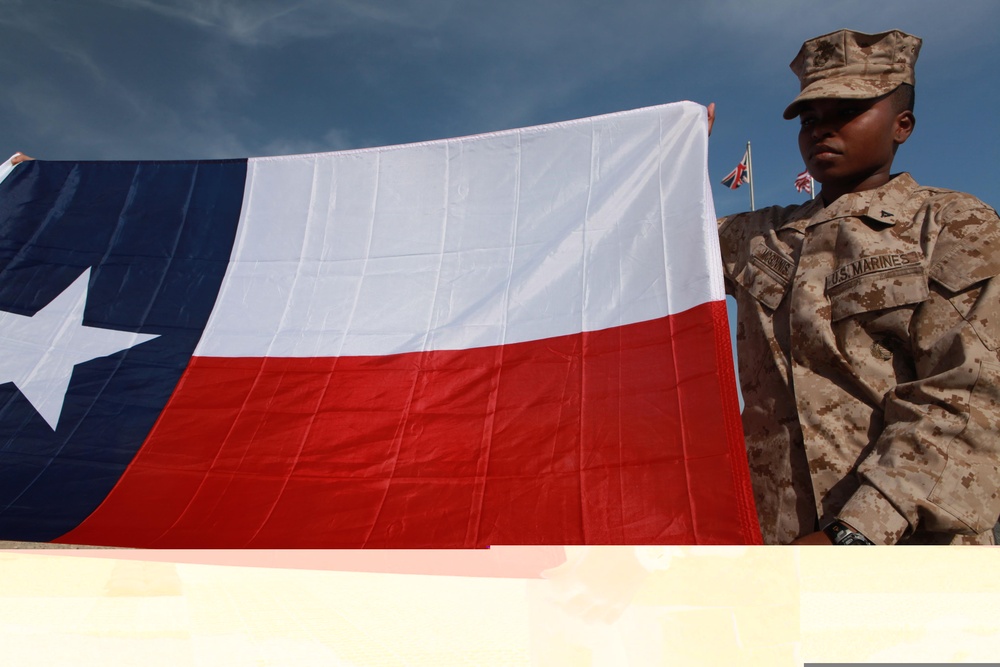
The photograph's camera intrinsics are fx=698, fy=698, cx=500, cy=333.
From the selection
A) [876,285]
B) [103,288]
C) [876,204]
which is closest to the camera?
[876,285]

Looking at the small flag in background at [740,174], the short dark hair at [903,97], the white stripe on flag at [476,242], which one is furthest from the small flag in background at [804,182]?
the short dark hair at [903,97]

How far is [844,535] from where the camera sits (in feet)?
3.11

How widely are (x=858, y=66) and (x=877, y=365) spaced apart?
0.57m

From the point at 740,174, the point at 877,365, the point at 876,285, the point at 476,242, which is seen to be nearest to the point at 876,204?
the point at 876,285

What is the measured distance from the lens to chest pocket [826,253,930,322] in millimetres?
1119

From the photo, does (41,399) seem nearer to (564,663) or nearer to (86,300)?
(86,300)

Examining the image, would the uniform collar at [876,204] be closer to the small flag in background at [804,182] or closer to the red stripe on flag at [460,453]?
the red stripe on flag at [460,453]

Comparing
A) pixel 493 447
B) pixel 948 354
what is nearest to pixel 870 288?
pixel 948 354

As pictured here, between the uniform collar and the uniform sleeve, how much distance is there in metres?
0.20

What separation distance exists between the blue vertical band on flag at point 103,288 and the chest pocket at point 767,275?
202cm

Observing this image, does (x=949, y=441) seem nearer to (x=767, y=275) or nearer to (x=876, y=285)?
(x=876, y=285)

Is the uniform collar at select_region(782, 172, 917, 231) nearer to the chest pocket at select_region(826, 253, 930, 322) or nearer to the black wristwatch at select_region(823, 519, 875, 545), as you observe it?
the chest pocket at select_region(826, 253, 930, 322)

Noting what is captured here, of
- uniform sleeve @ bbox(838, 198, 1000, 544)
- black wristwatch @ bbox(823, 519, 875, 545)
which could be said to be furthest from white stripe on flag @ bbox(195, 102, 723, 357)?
black wristwatch @ bbox(823, 519, 875, 545)

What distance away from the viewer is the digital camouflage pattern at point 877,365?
98 cm
